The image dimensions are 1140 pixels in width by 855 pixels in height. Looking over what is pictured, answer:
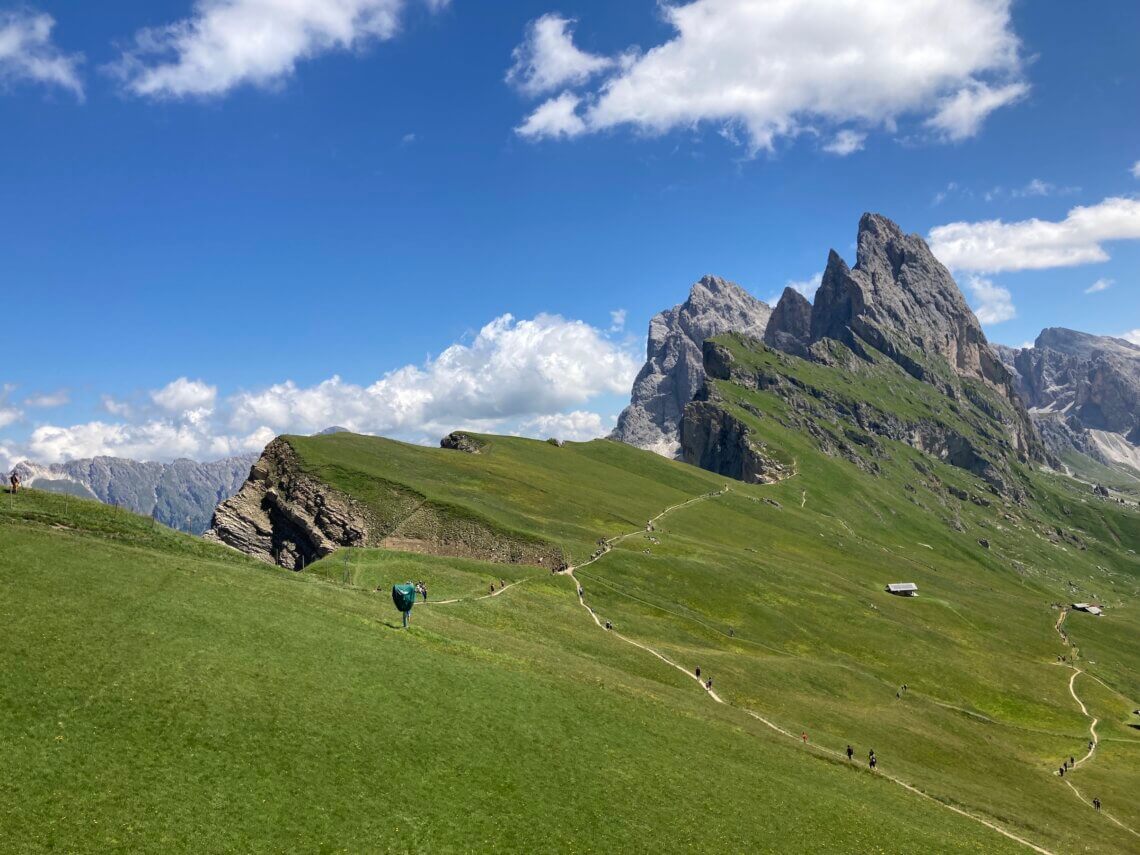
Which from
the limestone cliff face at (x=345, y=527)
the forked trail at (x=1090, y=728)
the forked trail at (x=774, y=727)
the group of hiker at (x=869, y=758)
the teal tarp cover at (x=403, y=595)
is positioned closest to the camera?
the forked trail at (x=774, y=727)

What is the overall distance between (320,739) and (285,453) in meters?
105

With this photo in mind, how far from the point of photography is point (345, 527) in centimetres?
11688

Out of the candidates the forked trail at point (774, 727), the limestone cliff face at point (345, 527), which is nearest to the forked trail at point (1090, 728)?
the forked trail at point (774, 727)

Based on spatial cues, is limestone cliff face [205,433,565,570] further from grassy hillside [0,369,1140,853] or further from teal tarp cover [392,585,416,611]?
teal tarp cover [392,585,416,611]

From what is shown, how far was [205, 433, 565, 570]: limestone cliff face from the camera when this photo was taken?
115812 millimetres

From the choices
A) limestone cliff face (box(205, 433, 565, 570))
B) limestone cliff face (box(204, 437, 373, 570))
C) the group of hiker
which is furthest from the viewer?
limestone cliff face (box(204, 437, 373, 570))

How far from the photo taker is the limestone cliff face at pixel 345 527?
115812mm

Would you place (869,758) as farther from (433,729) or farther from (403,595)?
(403,595)

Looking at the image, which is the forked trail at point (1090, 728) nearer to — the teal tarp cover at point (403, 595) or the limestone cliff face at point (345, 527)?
the limestone cliff face at point (345, 527)

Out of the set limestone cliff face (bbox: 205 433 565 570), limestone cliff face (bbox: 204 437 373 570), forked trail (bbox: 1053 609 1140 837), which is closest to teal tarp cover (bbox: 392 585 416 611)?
limestone cliff face (bbox: 205 433 565 570)

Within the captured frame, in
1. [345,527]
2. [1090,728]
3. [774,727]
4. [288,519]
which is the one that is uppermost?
[345,527]

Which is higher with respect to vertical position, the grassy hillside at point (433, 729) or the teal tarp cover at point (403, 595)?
the teal tarp cover at point (403, 595)

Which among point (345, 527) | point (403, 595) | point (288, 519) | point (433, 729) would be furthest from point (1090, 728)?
point (288, 519)

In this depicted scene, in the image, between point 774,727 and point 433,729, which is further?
point 774,727
